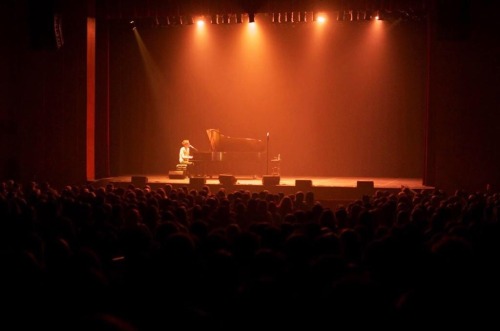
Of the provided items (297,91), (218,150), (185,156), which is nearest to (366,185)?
(218,150)

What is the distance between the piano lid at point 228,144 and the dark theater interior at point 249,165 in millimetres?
71

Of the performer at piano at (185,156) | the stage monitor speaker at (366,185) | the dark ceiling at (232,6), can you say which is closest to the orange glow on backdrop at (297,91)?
the performer at piano at (185,156)

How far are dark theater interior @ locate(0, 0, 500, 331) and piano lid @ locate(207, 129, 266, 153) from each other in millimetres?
71

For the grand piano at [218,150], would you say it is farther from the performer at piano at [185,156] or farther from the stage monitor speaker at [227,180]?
the stage monitor speaker at [227,180]

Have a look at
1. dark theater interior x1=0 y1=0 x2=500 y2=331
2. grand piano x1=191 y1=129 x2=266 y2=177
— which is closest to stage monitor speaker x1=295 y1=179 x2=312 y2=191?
dark theater interior x1=0 y1=0 x2=500 y2=331

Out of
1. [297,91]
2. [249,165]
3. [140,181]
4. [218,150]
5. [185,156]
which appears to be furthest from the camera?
[249,165]

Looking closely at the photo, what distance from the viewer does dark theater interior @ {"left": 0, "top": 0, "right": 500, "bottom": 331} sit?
2.96 m

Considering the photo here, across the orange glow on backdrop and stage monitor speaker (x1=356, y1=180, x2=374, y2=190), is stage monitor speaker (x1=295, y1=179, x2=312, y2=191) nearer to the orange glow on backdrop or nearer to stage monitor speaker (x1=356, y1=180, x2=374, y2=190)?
stage monitor speaker (x1=356, y1=180, x2=374, y2=190)

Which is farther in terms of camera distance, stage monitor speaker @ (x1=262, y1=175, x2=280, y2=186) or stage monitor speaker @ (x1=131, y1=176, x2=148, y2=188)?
stage monitor speaker @ (x1=262, y1=175, x2=280, y2=186)

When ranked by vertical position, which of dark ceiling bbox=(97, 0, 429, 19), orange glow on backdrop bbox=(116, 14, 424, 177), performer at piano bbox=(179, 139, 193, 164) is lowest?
performer at piano bbox=(179, 139, 193, 164)

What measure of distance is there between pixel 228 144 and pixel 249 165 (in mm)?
3091

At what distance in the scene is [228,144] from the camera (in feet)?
57.3

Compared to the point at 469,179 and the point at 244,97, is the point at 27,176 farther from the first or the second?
the point at 469,179

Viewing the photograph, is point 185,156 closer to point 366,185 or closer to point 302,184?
point 302,184
